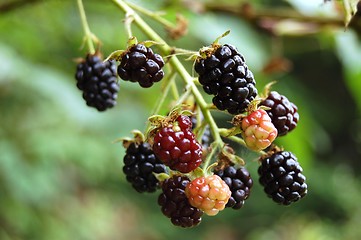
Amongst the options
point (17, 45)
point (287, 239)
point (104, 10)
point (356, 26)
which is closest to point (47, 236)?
point (17, 45)

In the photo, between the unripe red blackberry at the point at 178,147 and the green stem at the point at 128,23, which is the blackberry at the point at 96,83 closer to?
the green stem at the point at 128,23

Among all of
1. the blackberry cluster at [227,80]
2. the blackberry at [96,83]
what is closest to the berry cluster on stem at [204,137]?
the blackberry cluster at [227,80]

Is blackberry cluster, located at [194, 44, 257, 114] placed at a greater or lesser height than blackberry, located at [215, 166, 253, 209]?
greater

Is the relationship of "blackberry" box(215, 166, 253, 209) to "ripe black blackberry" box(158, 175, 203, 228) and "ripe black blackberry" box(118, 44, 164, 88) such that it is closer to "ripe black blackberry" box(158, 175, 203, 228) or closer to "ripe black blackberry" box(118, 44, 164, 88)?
"ripe black blackberry" box(158, 175, 203, 228)

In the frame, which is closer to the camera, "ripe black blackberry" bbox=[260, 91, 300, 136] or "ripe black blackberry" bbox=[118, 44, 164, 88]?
"ripe black blackberry" bbox=[118, 44, 164, 88]

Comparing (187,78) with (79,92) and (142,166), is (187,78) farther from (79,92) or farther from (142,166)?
(79,92)

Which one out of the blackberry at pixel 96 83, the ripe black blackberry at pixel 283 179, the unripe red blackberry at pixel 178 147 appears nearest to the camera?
the unripe red blackberry at pixel 178 147

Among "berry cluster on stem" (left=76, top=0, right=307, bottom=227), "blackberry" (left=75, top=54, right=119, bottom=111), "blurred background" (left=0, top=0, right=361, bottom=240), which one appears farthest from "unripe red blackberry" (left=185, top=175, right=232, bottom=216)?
"blackberry" (left=75, top=54, right=119, bottom=111)
